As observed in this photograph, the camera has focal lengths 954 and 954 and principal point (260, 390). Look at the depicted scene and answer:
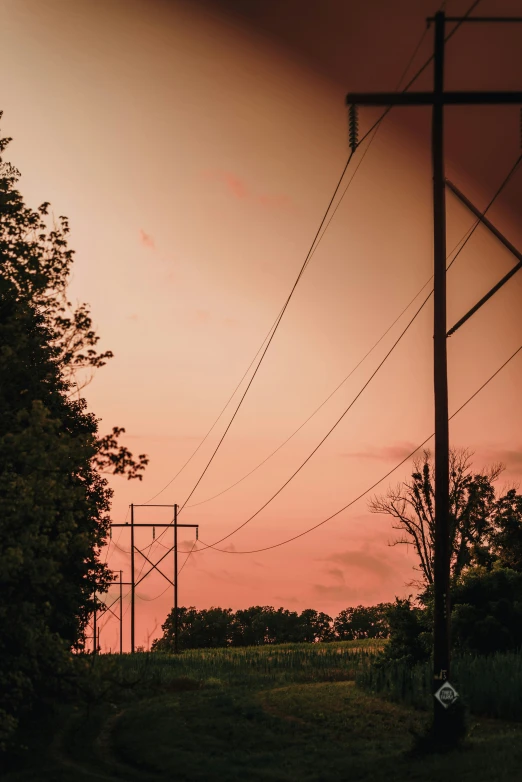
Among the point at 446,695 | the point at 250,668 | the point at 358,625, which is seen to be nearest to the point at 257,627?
the point at 358,625

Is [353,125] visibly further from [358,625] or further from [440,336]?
[358,625]

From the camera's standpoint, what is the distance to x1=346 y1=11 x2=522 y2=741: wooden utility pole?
24.3 metres

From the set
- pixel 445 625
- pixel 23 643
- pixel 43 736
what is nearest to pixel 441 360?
pixel 445 625

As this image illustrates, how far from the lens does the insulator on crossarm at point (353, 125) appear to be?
24.9 m

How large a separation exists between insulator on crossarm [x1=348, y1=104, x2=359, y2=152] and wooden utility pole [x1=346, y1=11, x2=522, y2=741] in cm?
20

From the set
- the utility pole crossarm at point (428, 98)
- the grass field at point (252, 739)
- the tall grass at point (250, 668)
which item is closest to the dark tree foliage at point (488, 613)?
the grass field at point (252, 739)

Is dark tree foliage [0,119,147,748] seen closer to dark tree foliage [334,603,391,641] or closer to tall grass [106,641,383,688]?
tall grass [106,641,383,688]

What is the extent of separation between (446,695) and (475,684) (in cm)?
742

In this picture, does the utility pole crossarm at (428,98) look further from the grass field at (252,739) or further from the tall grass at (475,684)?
the tall grass at (475,684)

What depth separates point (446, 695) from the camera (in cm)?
2389

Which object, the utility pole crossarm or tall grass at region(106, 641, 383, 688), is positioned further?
tall grass at region(106, 641, 383, 688)

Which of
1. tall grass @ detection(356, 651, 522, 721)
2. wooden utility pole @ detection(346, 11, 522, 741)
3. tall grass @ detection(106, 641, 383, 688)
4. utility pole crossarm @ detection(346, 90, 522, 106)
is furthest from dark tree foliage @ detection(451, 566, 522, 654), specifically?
Answer: utility pole crossarm @ detection(346, 90, 522, 106)

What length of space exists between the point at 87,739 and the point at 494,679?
14378mm

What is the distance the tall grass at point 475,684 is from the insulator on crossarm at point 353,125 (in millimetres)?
15528
